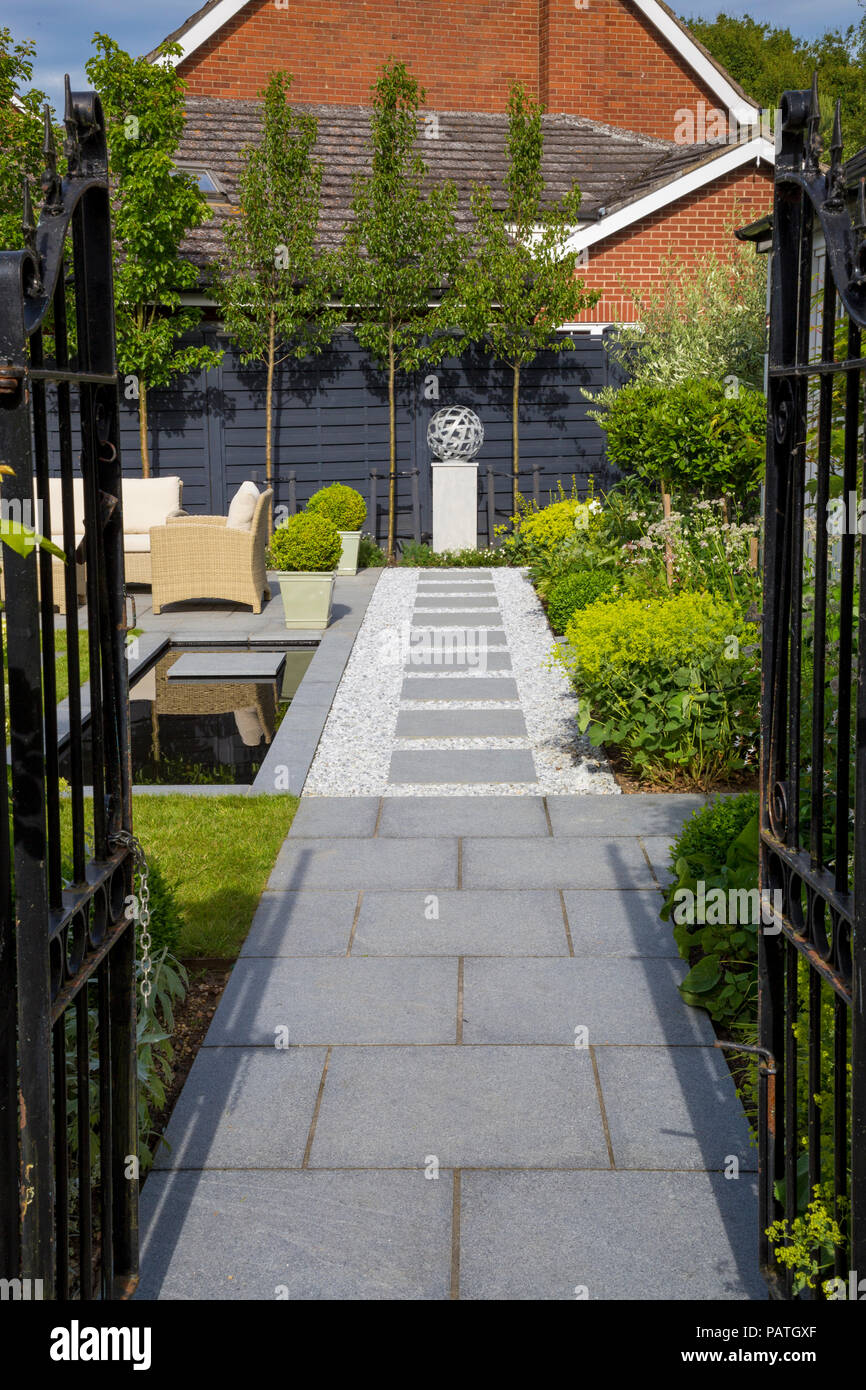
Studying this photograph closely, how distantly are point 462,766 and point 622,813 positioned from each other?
1192 millimetres

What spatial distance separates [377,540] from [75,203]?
14.0 metres

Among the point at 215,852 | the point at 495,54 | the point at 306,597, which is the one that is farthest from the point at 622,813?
the point at 495,54

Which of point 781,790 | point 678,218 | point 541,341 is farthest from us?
point 678,218

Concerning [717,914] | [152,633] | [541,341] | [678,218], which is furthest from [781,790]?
[678,218]

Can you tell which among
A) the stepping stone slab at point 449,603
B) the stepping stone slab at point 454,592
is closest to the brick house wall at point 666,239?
the stepping stone slab at point 454,592

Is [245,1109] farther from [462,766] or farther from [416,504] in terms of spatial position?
[416,504]

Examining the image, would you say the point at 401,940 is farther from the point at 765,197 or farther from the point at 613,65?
the point at 613,65

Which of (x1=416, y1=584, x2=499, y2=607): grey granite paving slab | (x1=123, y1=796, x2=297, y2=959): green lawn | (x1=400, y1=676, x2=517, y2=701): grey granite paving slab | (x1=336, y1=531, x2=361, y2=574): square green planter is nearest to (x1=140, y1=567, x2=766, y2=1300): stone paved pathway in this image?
(x1=123, y1=796, x2=297, y2=959): green lawn

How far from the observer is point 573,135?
2033cm

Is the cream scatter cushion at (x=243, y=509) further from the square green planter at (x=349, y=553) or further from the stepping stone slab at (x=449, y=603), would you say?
the square green planter at (x=349, y=553)

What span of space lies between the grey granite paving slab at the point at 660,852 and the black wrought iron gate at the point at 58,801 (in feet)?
9.08

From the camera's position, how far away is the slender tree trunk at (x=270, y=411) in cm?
1487

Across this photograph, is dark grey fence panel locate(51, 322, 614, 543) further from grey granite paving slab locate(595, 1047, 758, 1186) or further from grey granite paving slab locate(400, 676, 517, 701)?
grey granite paving slab locate(595, 1047, 758, 1186)
